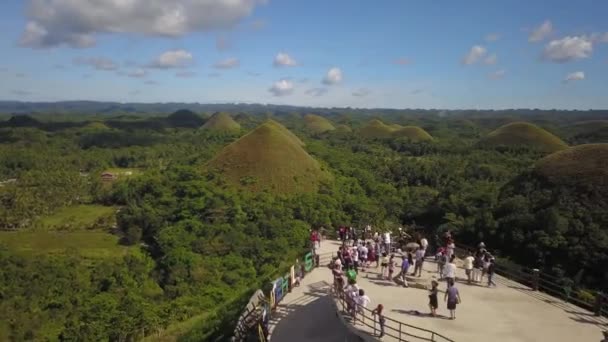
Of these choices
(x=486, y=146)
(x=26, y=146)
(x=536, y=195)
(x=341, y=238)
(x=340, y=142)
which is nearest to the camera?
(x=341, y=238)

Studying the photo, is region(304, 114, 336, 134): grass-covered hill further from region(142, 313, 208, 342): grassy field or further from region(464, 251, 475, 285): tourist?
region(464, 251, 475, 285): tourist

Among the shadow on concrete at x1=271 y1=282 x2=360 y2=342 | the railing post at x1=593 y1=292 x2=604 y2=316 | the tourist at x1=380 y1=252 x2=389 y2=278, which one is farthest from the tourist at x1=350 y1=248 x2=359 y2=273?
the railing post at x1=593 y1=292 x2=604 y2=316

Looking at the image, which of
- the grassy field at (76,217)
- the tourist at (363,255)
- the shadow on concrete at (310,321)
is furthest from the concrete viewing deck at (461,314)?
the grassy field at (76,217)

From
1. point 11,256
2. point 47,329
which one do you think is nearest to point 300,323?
point 47,329

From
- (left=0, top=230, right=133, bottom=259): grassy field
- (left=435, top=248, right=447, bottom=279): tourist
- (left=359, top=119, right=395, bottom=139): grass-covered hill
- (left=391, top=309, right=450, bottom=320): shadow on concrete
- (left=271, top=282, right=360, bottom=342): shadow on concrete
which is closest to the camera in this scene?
(left=391, top=309, right=450, bottom=320): shadow on concrete

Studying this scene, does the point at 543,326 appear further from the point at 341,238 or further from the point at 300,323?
the point at 341,238

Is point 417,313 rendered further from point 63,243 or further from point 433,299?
point 63,243

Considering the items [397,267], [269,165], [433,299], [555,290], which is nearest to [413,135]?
[269,165]
